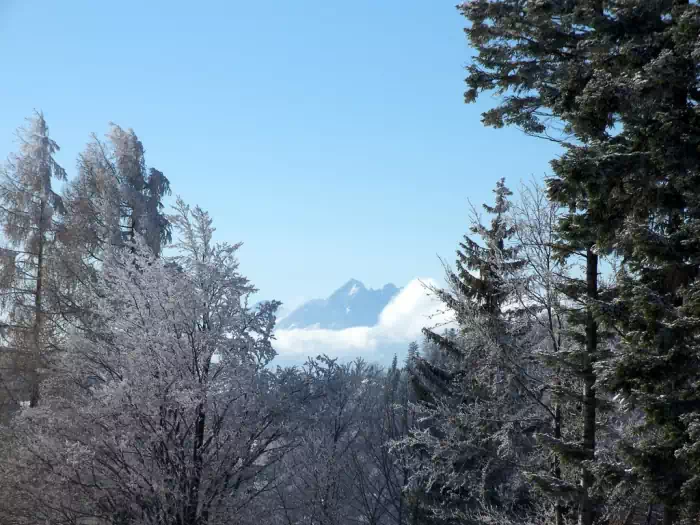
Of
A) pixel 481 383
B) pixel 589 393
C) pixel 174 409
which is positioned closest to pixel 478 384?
pixel 481 383

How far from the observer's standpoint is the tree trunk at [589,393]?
7926 mm

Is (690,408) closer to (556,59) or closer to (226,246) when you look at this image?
(556,59)

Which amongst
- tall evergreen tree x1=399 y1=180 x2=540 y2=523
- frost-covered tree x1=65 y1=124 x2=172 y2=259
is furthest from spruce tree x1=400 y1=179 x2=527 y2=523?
frost-covered tree x1=65 y1=124 x2=172 y2=259

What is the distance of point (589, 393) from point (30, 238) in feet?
53.6

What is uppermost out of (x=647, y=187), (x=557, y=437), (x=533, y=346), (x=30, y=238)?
(x=30, y=238)

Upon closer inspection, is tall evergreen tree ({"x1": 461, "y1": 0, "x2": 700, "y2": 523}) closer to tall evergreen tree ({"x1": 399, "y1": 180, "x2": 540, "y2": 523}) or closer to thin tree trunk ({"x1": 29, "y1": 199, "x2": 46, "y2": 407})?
tall evergreen tree ({"x1": 399, "y1": 180, "x2": 540, "y2": 523})

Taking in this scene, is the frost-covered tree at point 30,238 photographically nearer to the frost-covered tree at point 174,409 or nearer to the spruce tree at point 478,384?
the frost-covered tree at point 174,409

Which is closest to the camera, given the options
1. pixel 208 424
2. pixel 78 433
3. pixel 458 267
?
pixel 208 424

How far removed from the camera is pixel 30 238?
18.0 m

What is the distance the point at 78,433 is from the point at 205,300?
10.6 ft

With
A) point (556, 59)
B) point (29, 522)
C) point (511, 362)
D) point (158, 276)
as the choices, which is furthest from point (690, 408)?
point (29, 522)

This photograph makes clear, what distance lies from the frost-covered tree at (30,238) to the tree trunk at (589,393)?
48.4 ft

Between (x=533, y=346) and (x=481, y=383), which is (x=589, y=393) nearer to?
(x=533, y=346)

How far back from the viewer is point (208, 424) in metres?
8.99
